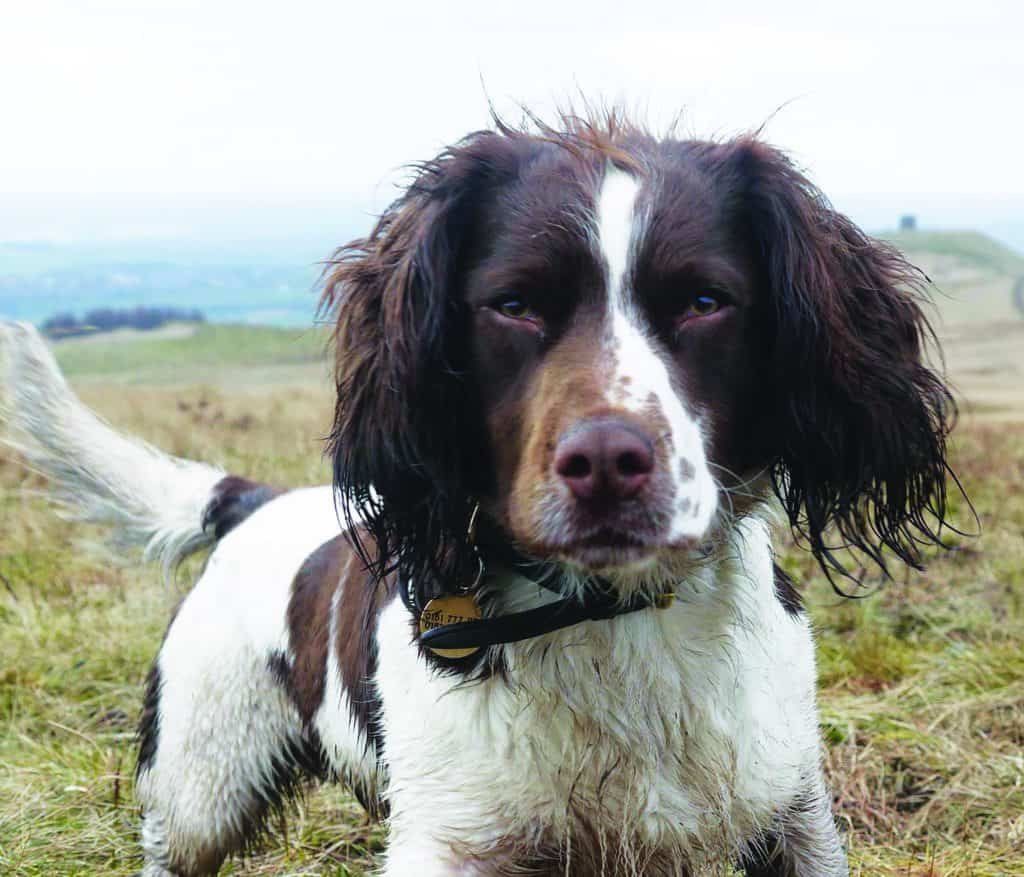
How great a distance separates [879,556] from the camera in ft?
9.02

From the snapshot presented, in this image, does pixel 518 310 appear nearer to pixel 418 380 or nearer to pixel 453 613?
pixel 418 380

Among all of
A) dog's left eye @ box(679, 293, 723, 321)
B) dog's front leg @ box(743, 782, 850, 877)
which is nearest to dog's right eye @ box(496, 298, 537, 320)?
dog's left eye @ box(679, 293, 723, 321)

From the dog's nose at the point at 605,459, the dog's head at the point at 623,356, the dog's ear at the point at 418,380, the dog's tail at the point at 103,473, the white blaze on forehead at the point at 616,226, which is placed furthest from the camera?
the dog's tail at the point at 103,473

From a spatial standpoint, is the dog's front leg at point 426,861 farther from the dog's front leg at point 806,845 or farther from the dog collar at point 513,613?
the dog's front leg at point 806,845

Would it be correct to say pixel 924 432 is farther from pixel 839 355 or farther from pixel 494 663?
pixel 494 663

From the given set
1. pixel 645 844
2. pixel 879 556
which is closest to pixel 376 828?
pixel 645 844

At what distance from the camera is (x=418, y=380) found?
2.40 meters

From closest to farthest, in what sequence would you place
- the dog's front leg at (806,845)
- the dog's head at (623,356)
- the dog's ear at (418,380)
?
1. the dog's head at (623,356)
2. the dog's ear at (418,380)
3. the dog's front leg at (806,845)

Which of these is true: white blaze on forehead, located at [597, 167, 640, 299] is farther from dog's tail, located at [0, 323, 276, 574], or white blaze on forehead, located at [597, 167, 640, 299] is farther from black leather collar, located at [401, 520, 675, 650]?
dog's tail, located at [0, 323, 276, 574]

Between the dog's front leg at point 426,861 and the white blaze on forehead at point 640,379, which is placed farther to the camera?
the dog's front leg at point 426,861

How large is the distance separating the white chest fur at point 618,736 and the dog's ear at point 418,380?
29 centimetres

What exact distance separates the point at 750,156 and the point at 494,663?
3.60 ft

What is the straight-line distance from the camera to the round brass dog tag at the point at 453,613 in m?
2.48

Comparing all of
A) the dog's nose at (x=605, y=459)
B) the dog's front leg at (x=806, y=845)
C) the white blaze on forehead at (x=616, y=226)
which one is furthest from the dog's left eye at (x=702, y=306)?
the dog's front leg at (x=806, y=845)
